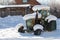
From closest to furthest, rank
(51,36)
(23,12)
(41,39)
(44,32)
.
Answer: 1. (41,39)
2. (51,36)
3. (44,32)
4. (23,12)

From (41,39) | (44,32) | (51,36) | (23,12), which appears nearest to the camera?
(41,39)

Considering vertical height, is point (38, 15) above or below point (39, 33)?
above

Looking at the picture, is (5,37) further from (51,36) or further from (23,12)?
(23,12)

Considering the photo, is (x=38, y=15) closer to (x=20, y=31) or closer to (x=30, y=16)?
(x=30, y=16)

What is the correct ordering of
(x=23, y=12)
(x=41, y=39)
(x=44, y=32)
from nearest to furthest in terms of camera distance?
(x=41, y=39) → (x=44, y=32) → (x=23, y=12)

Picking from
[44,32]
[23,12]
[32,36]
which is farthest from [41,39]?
[23,12]

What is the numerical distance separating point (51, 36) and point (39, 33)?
83 cm

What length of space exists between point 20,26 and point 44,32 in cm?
159

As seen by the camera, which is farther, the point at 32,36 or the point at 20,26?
the point at 20,26

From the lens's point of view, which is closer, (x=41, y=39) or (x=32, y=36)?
(x=41, y=39)

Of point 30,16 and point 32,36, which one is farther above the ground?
point 30,16

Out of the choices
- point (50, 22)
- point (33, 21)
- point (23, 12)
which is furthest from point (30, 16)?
point (23, 12)

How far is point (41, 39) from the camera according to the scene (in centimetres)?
1093

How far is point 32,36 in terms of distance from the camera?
11.7m
